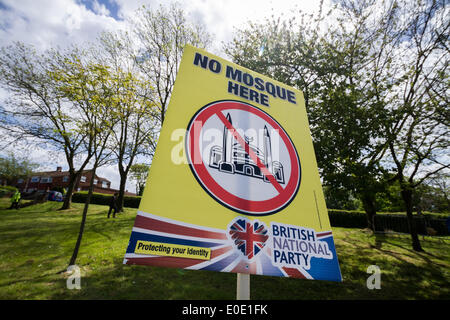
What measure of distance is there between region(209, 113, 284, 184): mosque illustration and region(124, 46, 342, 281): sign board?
0.01 metres

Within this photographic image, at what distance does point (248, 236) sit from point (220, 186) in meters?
0.48

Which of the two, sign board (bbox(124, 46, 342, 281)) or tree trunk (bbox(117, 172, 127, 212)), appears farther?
tree trunk (bbox(117, 172, 127, 212))

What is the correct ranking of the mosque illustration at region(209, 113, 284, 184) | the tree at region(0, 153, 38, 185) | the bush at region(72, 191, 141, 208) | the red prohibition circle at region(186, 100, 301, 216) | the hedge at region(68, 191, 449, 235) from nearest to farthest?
the red prohibition circle at region(186, 100, 301, 216) → the mosque illustration at region(209, 113, 284, 184) → the hedge at region(68, 191, 449, 235) → the bush at region(72, 191, 141, 208) → the tree at region(0, 153, 38, 185)

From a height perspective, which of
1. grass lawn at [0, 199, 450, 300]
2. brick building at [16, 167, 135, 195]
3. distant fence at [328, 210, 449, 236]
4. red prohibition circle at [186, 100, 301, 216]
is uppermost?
brick building at [16, 167, 135, 195]

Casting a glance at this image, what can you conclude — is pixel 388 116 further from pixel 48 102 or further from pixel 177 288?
pixel 48 102

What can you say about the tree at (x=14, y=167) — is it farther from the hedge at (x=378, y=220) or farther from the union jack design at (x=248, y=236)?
the union jack design at (x=248, y=236)

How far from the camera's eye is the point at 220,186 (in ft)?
5.63

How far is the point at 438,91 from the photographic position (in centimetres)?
743

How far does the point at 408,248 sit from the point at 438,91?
706 centimetres

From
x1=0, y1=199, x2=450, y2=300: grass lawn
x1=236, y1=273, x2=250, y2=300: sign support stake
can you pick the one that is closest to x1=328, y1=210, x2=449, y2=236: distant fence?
x1=0, y1=199, x2=450, y2=300: grass lawn

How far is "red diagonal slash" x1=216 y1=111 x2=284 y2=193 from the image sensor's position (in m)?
1.97

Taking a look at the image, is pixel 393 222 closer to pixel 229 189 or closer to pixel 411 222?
pixel 411 222

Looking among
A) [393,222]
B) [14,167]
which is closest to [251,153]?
[393,222]

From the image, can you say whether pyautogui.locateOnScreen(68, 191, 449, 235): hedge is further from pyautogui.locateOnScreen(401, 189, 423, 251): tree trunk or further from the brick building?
the brick building
